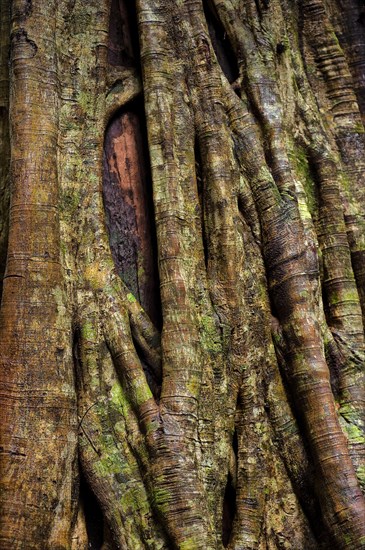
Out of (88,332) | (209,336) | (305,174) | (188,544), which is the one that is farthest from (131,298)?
(305,174)

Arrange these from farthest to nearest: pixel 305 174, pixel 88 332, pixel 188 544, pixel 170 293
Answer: pixel 305 174 → pixel 170 293 → pixel 88 332 → pixel 188 544

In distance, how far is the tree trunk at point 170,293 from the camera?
149 inches

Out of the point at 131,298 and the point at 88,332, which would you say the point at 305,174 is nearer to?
the point at 131,298

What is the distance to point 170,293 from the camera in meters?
4.22

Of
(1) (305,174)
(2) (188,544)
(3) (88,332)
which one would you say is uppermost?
(1) (305,174)

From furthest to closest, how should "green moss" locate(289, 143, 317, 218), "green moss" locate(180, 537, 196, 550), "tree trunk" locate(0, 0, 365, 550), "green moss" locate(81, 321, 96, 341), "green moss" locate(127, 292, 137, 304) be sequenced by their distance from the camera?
"green moss" locate(289, 143, 317, 218), "green moss" locate(127, 292, 137, 304), "green moss" locate(81, 321, 96, 341), "tree trunk" locate(0, 0, 365, 550), "green moss" locate(180, 537, 196, 550)

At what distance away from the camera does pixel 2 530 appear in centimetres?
350

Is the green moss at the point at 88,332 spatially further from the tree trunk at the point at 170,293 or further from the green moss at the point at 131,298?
the green moss at the point at 131,298

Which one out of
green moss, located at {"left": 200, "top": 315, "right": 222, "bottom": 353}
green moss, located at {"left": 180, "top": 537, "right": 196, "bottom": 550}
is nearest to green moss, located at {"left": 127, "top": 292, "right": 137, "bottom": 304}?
green moss, located at {"left": 200, "top": 315, "right": 222, "bottom": 353}

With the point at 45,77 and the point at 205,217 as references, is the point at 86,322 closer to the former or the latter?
the point at 205,217

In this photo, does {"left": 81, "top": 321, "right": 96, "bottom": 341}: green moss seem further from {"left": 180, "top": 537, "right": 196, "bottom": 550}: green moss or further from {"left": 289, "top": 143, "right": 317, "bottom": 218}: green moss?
{"left": 289, "top": 143, "right": 317, "bottom": 218}: green moss

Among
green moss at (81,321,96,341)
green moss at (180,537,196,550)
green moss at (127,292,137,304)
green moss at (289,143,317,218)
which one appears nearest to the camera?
green moss at (180,537,196,550)

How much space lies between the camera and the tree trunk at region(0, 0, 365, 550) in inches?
149

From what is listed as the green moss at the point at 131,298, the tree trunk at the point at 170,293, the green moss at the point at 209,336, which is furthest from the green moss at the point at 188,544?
the green moss at the point at 131,298
